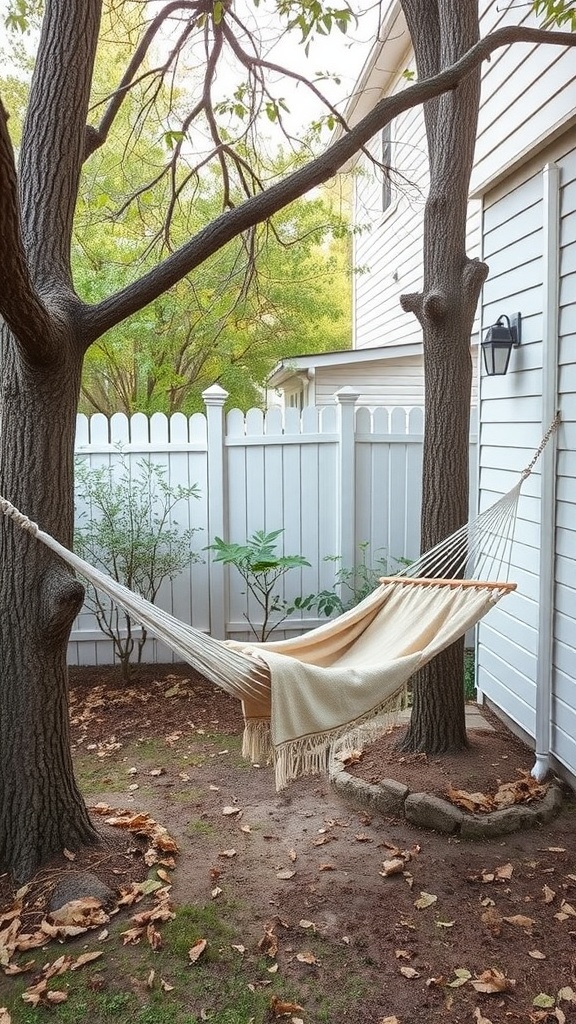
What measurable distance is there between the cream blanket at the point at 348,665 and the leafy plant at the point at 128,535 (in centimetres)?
168

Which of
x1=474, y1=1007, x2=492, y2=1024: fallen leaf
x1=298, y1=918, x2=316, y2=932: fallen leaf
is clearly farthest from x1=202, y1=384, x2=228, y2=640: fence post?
x1=474, y1=1007, x2=492, y2=1024: fallen leaf

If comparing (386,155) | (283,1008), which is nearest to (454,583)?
(283,1008)

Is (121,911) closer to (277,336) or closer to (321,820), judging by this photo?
(321,820)

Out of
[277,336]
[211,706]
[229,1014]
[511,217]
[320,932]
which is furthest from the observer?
[277,336]

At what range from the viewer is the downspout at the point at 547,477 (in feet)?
9.30

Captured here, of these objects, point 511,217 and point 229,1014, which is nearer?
point 229,1014

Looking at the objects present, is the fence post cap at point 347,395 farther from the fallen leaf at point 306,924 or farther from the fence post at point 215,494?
the fallen leaf at point 306,924

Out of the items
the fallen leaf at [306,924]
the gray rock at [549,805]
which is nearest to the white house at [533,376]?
the gray rock at [549,805]

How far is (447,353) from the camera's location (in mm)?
2949

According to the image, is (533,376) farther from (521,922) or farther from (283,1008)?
(283,1008)

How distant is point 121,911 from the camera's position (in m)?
2.05

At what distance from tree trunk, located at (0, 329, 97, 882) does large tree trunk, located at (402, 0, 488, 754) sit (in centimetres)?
144

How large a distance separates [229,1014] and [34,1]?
14.4ft

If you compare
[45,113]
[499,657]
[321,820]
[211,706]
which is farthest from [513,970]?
[45,113]
